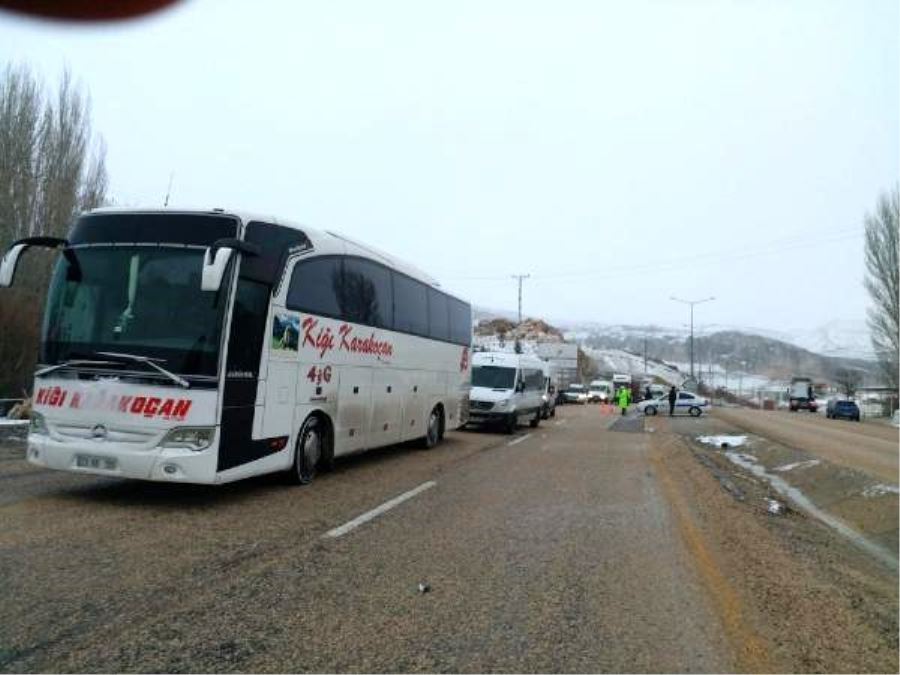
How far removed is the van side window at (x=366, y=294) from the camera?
11484 mm

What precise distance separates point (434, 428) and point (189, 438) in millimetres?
9245

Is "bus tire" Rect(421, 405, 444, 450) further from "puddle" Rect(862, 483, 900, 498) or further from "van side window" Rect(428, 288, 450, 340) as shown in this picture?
"puddle" Rect(862, 483, 900, 498)

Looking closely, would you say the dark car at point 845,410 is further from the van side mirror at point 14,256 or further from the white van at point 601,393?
the van side mirror at point 14,256

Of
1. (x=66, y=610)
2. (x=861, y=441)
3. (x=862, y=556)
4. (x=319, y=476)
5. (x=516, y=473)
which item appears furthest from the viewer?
(x=861, y=441)

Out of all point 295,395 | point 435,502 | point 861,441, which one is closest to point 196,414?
point 295,395

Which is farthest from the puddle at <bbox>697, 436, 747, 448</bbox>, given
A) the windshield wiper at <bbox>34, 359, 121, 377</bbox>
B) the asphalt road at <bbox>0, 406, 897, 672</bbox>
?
the windshield wiper at <bbox>34, 359, 121, 377</bbox>

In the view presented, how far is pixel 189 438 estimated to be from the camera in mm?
8016

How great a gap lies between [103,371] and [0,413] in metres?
14.0

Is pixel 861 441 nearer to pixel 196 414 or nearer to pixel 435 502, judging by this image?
pixel 435 502

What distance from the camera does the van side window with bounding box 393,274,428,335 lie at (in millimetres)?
13922

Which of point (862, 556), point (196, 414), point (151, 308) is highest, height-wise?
point (151, 308)

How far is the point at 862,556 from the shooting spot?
872 centimetres

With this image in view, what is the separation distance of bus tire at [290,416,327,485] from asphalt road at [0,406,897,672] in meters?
0.26

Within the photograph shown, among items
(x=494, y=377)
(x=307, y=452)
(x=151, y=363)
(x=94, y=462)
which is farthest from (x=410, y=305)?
(x=494, y=377)
